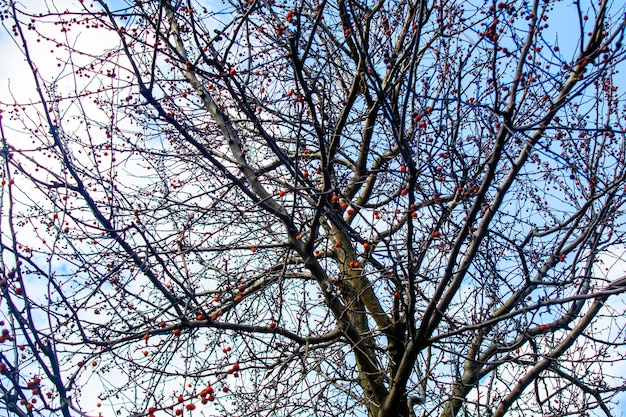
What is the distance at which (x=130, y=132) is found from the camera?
507 centimetres

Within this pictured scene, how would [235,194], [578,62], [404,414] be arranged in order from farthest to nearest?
1. [235,194]
2. [404,414]
3. [578,62]

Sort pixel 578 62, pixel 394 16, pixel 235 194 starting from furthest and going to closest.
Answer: pixel 394 16
pixel 235 194
pixel 578 62

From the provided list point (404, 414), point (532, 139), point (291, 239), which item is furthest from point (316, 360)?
point (532, 139)

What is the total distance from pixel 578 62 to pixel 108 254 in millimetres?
3771

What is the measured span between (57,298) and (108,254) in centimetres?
57

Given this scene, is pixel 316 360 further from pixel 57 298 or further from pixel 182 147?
pixel 182 147

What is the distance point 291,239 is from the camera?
4.35 m

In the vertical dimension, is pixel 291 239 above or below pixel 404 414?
above

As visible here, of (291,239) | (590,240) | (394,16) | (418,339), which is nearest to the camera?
(418,339)

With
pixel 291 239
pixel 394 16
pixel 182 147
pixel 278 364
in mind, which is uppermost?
pixel 394 16

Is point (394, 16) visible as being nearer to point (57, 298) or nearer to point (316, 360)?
point (316, 360)

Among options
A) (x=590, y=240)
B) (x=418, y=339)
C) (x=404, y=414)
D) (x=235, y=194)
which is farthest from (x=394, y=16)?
(x=404, y=414)

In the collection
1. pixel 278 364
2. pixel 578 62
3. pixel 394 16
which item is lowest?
pixel 278 364

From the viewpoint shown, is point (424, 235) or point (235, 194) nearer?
point (424, 235)
